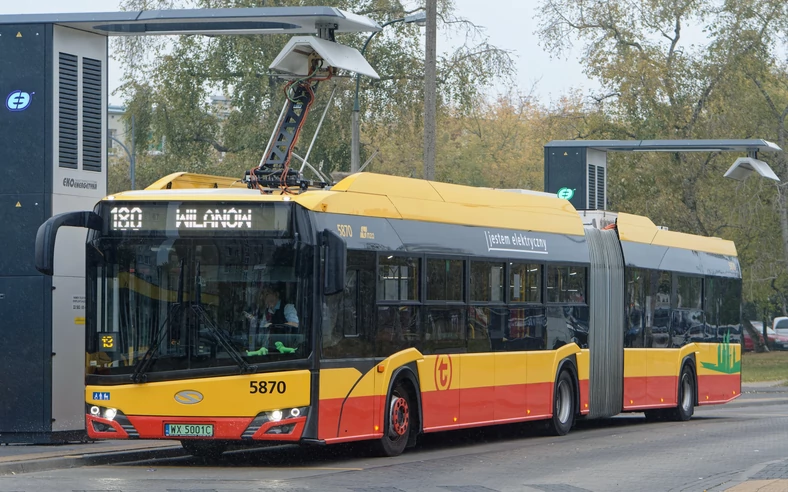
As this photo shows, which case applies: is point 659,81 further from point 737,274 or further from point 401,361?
point 401,361

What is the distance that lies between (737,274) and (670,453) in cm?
1184

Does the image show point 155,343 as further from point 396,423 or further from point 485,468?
point 485,468

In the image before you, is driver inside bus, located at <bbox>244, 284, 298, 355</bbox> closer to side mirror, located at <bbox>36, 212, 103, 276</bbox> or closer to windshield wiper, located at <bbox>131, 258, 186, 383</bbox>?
windshield wiper, located at <bbox>131, 258, 186, 383</bbox>

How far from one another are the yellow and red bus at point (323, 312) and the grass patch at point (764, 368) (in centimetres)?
2198

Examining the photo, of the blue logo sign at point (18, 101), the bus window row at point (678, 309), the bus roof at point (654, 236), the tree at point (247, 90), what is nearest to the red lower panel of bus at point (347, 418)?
the blue logo sign at point (18, 101)

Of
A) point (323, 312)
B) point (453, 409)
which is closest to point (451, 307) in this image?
point (453, 409)

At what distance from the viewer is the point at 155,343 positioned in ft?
44.6

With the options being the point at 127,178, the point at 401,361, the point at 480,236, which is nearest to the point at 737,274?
the point at 480,236

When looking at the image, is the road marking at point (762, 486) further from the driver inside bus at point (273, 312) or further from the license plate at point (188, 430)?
the license plate at point (188, 430)

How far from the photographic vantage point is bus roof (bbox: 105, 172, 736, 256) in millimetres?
13984

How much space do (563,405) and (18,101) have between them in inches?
346

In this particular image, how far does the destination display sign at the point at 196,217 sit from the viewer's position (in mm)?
13602

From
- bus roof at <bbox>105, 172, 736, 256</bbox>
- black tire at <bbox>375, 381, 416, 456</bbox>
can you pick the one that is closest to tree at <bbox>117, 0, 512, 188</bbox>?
bus roof at <bbox>105, 172, 736, 256</bbox>

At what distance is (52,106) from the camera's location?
15891mm
